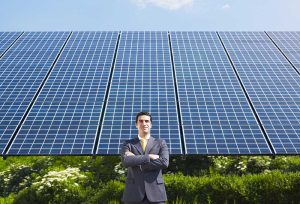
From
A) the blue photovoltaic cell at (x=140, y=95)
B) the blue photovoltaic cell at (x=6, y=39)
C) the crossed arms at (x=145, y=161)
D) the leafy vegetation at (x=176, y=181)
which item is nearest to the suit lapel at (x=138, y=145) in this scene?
the crossed arms at (x=145, y=161)

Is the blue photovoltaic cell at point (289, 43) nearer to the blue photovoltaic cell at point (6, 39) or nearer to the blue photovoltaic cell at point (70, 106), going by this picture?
the blue photovoltaic cell at point (70, 106)

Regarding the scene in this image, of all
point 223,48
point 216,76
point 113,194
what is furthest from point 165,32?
point 113,194

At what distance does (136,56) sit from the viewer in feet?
59.5

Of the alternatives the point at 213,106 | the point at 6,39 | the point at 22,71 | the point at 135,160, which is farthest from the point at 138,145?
the point at 6,39

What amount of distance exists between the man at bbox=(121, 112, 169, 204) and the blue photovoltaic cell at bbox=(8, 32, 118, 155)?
5.13m

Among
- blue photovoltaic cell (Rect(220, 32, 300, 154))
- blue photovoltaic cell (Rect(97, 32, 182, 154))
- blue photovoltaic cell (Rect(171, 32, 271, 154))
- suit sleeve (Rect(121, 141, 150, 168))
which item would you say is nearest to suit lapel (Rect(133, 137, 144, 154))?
suit sleeve (Rect(121, 141, 150, 168))

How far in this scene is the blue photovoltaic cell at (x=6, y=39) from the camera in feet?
64.6

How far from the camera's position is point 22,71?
16.7 m

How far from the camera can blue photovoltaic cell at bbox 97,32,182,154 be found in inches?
490

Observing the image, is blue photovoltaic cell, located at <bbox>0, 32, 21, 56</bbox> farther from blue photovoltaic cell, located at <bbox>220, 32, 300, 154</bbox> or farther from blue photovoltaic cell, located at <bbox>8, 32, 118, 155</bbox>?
blue photovoltaic cell, located at <bbox>220, 32, 300, 154</bbox>

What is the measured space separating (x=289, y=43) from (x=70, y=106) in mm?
11167

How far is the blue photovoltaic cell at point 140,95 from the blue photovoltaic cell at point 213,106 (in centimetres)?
38

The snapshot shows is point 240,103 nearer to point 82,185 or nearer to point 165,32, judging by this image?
point 82,185

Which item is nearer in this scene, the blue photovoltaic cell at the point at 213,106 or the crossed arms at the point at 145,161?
the crossed arms at the point at 145,161
